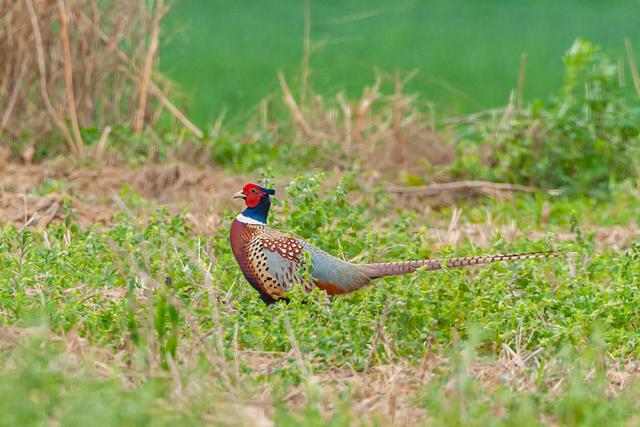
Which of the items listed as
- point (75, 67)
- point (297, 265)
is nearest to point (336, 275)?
point (297, 265)

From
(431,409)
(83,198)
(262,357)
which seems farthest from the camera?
(83,198)

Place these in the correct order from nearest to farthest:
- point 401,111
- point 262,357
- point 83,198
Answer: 1. point 262,357
2. point 83,198
3. point 401,111

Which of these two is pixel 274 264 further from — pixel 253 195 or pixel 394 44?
pixel 394 44

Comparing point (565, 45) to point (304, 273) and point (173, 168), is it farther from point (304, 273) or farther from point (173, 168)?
point (304, 273)

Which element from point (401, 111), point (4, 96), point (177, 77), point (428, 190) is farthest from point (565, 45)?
point (4, 96)

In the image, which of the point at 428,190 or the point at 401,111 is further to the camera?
the point at 401,111

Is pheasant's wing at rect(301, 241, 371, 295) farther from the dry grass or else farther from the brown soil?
the brown soil

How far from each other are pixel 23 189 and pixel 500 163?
3.67m

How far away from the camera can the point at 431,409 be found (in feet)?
11.5

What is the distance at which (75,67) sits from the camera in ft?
30.6

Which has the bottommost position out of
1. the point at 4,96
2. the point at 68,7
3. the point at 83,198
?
the point at 83,198

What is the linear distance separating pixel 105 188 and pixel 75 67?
1471 mm

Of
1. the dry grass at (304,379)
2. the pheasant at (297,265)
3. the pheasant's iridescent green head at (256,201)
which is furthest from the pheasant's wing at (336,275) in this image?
the dry grass at (304,379)

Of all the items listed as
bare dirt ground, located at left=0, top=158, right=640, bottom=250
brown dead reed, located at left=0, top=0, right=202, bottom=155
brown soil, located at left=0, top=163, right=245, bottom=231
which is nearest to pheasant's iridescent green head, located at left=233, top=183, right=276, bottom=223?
bare dirt ground, located at left=0, top=158, right=640, bottom=250
